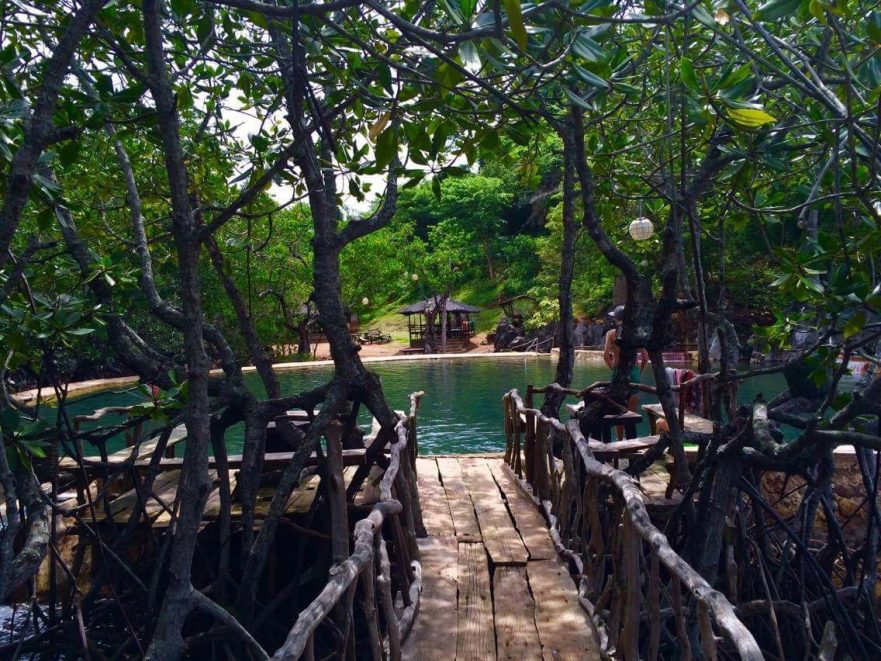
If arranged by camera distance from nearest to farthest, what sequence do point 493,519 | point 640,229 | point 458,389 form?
point 493,519 → point 640,229 → point 458,389

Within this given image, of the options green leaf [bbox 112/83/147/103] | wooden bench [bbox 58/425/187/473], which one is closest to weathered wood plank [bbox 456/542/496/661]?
wooden bench [bbox 58/425/187/473]

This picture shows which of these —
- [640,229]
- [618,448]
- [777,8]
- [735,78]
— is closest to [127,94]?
[735,78]

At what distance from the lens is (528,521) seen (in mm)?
5680

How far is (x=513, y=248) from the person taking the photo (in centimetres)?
3703

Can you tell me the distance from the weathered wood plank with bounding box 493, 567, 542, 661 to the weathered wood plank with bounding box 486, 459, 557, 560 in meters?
0.35

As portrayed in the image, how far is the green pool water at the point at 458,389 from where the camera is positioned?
13586 millimetres

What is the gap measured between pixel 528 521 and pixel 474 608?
1.65 m

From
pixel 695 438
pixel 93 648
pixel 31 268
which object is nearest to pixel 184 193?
pixel 31 268

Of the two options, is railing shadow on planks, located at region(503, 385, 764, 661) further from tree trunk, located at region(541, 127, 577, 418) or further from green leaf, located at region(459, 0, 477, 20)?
green leaf, located at region(459, 0, 477, 20)

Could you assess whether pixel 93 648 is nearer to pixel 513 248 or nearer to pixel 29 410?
pixel 29 410

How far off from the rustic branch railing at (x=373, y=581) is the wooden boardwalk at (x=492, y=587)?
0.19 metres

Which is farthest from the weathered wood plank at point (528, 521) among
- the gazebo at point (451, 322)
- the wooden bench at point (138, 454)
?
the gazebo at point (451, 322)

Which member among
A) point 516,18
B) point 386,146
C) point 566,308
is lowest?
point 566,308

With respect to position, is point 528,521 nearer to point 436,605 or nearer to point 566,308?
point 436,605
